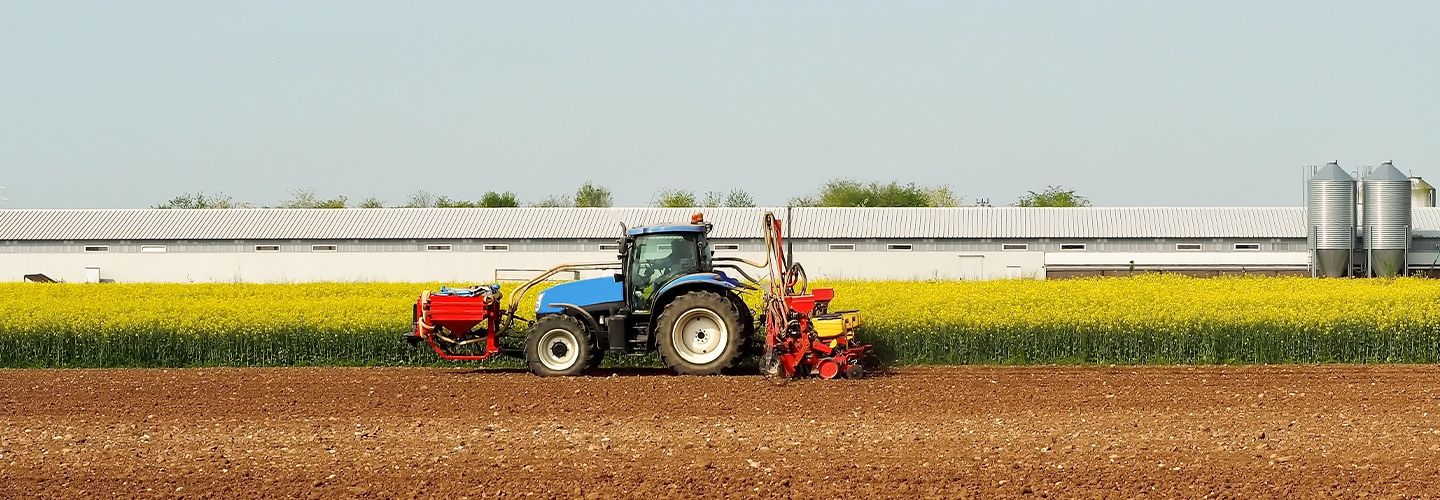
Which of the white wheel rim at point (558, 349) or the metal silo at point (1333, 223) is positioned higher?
the metal silo at point (1333, 223)

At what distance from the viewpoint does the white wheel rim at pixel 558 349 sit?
20.8 m

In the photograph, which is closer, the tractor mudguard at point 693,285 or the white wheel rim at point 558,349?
the tractor mudguard at point 693,285

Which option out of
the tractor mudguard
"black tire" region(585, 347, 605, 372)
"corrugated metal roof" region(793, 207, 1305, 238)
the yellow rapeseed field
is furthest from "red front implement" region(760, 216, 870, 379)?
"corrugated metal roof" region(793, 207, 1305, 238)

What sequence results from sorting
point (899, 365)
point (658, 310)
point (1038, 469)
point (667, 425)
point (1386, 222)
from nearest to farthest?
point (1038, 469), point (667, 425), point (658, 310), point (899, 365), point (1386, 222)

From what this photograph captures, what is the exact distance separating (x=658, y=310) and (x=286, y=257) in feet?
115

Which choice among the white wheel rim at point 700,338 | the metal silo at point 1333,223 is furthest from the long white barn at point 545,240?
the white wheel rim at point 700,338

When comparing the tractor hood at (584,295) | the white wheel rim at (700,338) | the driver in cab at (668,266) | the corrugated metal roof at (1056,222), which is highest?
the corrugated metal roof at (1056,222)

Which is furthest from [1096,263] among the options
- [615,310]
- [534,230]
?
[615,310]

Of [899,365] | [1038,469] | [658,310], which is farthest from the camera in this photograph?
[899,365]

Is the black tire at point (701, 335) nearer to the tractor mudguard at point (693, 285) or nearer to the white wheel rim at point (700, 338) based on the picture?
the white wheel rim at point (700, 338)

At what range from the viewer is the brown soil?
39.0ft

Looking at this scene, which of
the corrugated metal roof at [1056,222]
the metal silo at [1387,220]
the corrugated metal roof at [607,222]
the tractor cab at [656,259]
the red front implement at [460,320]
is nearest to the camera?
the tractor cab at [656,259]

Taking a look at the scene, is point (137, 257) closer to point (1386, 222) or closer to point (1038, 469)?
point (1386, 222)

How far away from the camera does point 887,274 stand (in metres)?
51.9
